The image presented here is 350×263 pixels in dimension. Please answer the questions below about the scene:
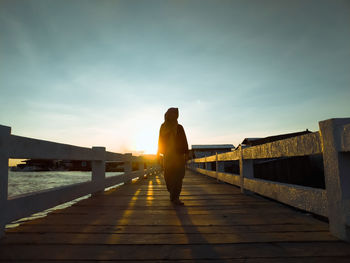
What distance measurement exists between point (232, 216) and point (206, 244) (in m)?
1.14

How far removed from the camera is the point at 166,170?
4.07 metres

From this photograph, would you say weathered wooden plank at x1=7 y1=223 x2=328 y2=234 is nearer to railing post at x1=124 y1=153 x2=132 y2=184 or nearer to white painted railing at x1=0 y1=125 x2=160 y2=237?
white painted railing at x1=0 y1=125 x2=160 y2=237

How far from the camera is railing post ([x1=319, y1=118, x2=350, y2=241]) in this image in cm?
180

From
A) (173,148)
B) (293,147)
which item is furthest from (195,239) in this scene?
(173,148)

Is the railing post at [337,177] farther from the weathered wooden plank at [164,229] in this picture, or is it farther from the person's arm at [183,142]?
the person's arm at [183,142]

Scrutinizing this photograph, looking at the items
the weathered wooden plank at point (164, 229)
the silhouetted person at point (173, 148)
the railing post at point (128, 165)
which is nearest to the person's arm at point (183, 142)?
the silhouetted person at point (173, 148)

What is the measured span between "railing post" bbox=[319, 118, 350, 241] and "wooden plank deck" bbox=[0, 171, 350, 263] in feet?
0.52

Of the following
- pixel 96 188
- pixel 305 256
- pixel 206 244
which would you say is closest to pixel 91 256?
pixel 206 244

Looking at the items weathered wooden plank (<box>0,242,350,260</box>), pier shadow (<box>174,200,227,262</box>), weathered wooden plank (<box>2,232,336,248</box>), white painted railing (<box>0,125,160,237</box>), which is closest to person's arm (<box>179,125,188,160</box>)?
pier shadow (<box>174,200,227,262</box>)

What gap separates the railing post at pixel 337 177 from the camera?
5.90 ft

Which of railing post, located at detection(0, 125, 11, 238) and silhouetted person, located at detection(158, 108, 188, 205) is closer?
railing post, located at detection(0, 125, 11, 238)

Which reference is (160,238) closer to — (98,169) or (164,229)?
(164,229)

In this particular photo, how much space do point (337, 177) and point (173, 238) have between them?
1.58 metres

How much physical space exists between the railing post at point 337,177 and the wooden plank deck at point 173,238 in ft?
0.52
